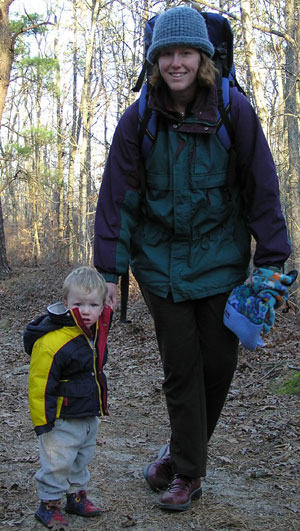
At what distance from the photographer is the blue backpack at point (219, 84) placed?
2871 mm

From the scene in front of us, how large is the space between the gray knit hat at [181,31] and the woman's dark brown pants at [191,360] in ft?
4.41

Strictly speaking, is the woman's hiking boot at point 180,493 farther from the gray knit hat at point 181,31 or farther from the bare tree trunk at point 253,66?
the bare tree trunk at point 253,66

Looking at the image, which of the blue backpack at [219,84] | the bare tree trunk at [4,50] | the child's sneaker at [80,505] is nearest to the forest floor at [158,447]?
the child's sneaker at [80,505]

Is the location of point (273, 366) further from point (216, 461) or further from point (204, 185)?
point (204, 185)

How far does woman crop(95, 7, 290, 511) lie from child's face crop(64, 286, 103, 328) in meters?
0.13

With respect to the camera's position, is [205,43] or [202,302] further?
[202,302]

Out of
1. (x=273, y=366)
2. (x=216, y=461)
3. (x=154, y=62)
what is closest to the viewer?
(x=154, y=62)

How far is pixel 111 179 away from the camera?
9.98 ft

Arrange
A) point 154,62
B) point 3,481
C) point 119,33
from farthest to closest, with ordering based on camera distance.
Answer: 1. point 119,33
2. point 3,481
3. point 154,62

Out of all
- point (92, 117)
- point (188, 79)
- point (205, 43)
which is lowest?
point (188, 79)

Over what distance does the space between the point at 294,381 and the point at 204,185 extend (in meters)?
3.69

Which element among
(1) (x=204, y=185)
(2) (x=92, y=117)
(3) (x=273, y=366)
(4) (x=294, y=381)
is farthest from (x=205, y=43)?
(2) (x=92, y=117)

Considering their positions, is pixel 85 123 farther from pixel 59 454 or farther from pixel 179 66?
pixel 59 454

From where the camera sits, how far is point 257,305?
2787mm
